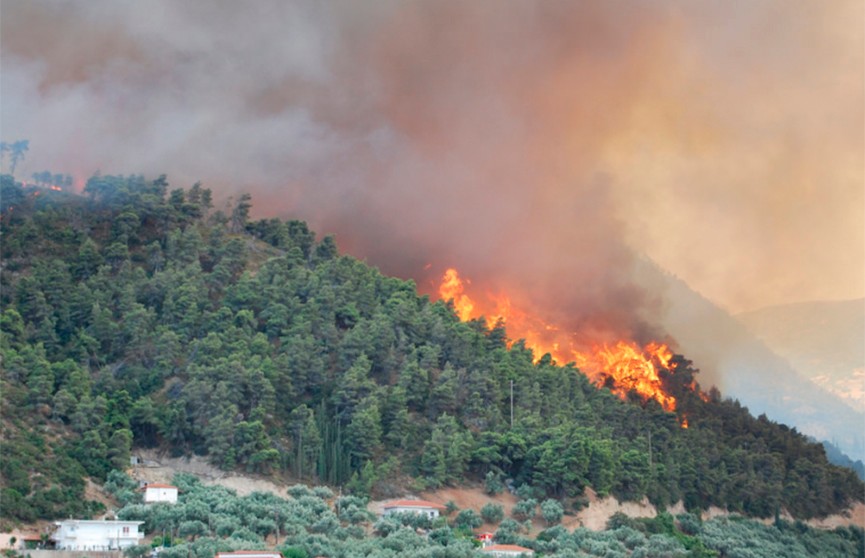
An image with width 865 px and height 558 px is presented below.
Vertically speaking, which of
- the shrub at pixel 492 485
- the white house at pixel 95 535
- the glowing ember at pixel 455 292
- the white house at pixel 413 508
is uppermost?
the glowing ember at pixel 455 292

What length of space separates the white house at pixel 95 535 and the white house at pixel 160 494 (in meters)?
3.50

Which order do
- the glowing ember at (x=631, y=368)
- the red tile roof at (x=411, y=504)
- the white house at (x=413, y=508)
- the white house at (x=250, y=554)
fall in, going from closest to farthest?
1. the white house at (x=250, y=554)
2. the white house at (x=413, y=508)
3. the red tile roof at (x=411, y=504)
4. the glowing ember at (x=631, y=368)

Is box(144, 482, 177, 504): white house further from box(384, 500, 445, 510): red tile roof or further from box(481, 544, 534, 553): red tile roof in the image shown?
box(481, 544, 534, 553): red tile roof

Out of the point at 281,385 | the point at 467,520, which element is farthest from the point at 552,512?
the point at 281,385

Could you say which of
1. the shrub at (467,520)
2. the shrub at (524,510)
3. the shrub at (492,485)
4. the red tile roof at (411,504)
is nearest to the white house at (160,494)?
the red tile roof at (411,504)

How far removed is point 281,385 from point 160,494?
1269cm

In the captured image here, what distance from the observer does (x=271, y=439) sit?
7350cm

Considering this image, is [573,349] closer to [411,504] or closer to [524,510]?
[524,510]

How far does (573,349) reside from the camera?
99.6 m

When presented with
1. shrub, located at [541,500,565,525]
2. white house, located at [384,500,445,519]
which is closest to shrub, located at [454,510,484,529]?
white house, located at [384,500,445,519]

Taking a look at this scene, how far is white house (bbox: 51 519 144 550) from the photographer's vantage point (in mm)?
60406

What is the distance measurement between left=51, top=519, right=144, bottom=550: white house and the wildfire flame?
39972 mm

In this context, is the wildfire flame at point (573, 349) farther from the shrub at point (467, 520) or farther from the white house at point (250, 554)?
the white house at point (250, 554)

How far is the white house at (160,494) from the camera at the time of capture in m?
65.1
